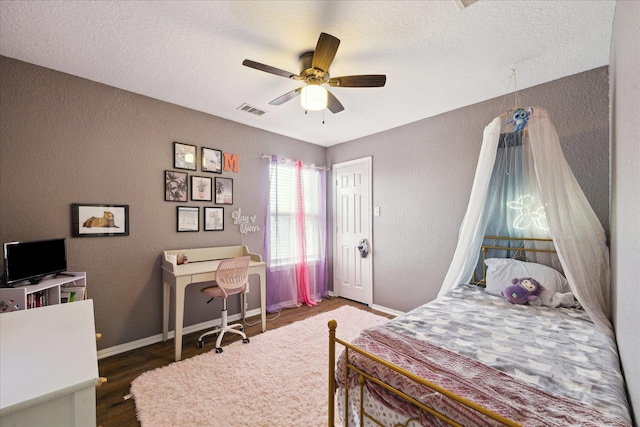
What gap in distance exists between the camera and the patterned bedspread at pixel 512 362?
40.4 inches

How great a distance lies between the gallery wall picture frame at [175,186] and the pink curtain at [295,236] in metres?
1.17

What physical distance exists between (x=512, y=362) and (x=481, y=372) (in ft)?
0.73

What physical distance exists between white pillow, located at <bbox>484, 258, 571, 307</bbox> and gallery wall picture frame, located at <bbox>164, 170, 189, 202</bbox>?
3466 mm

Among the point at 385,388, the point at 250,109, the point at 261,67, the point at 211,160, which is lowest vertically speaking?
the point at 385,388

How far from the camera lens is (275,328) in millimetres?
3264

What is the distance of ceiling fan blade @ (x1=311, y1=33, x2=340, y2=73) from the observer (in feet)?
5.56

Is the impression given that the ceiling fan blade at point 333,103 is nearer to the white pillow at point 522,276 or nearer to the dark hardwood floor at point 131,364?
the white pillow at point 522,276

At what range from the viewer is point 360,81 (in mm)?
2041

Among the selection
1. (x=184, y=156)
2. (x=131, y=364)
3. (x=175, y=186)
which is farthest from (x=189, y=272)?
(x=184, y=156)

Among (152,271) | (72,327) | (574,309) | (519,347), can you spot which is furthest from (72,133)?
(574,309)

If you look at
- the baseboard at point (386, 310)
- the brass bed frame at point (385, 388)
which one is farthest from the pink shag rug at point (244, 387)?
the baseboard at point (386, 310)

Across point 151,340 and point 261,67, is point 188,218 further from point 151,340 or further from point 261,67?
point 261,67

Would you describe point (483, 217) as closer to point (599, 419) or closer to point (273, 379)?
point (599, 419)

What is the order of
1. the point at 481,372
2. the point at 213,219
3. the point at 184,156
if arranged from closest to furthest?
the point at 481,372 → the point at 184,156 → the point at 213,219
